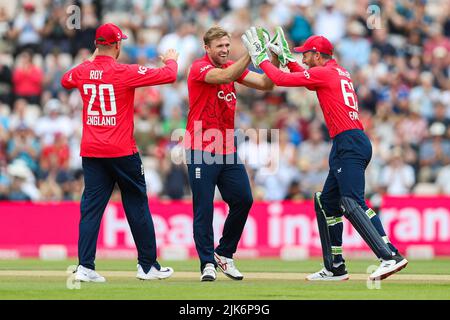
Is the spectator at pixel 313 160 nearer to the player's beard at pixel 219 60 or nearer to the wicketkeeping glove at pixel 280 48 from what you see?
the wicketkeeping glove at pixel 280 48

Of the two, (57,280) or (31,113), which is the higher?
(31,113)

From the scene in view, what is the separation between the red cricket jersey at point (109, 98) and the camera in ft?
39.4

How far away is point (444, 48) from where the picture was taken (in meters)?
23.8

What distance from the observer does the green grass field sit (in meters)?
10.7

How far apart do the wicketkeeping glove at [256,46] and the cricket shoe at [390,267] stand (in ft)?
8.13

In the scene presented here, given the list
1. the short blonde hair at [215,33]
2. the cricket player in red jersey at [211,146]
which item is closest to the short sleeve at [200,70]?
the cricket player in red jersey at [211,146]

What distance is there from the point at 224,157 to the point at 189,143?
1.31ft

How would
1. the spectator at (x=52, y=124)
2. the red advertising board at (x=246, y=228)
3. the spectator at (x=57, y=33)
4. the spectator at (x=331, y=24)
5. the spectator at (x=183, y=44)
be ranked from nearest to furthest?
the red advertising board at (x=246, y=228)
the spectator at (x=52, y=124)
the spectator at (x=183, y=44)
the spectator at (x=57, y=33)
the spectator at (x=331, y=24)

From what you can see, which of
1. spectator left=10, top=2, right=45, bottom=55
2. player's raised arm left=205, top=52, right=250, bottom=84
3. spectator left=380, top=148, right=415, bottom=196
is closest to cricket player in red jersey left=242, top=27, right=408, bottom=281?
player's raised arm left=205, top=52, right=250, bottom=84

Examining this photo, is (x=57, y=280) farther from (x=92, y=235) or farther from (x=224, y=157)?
(x=224, y=157)

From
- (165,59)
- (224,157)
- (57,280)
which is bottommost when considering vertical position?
(57,280)

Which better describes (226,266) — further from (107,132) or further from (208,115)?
(107,132)

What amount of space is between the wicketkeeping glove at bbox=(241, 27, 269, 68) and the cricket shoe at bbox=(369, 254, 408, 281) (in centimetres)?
248

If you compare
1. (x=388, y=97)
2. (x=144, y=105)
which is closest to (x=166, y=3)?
(x=144, y=105)
